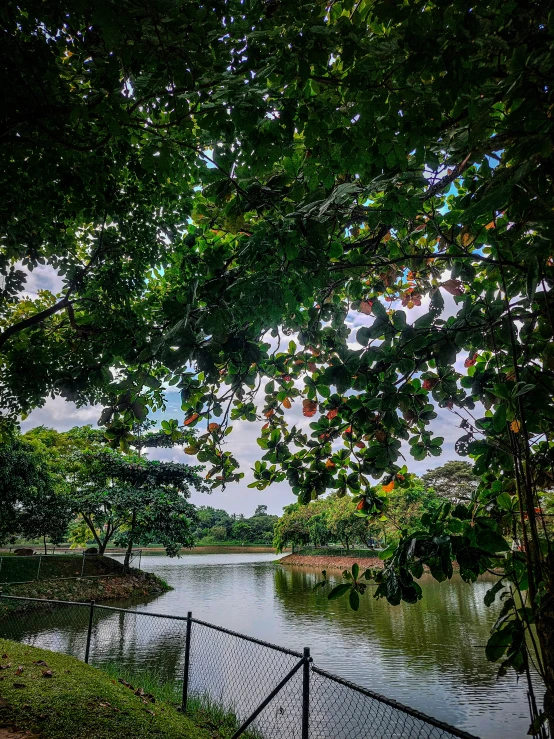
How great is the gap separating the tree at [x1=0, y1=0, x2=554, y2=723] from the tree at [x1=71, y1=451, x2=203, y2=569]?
14925 millimetres

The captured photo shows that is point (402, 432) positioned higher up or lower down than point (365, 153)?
lower down

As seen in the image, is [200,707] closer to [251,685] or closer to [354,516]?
[251,685]

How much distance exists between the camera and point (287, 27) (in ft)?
5.28

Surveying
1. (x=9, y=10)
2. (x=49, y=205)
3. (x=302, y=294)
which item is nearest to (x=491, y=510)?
(x=302, y=294)

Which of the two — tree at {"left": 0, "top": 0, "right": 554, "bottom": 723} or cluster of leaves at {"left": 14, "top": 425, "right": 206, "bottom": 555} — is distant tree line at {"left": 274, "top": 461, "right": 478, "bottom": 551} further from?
tree at {"left": 0, "top": 0, "right": 554, "bottom": 723}

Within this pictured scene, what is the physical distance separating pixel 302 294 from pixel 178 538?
675 inches

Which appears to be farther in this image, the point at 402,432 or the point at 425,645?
the point at 425,645

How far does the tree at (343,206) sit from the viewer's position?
4.71 feet

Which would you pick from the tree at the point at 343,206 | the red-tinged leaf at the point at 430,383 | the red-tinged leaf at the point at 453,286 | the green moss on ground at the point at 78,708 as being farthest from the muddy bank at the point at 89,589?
the red-tinged leaf at the point at 453,286

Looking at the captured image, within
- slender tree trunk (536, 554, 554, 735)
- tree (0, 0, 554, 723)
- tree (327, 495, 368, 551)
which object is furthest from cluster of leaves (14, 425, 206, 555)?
tree (327, 495, 368, 551)

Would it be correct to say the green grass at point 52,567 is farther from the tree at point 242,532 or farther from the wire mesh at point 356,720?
the tree at point 242,532

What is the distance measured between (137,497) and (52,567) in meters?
4.63

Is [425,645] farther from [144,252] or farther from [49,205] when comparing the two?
[49,205]

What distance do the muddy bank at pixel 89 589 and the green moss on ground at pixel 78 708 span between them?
9.03 metres
